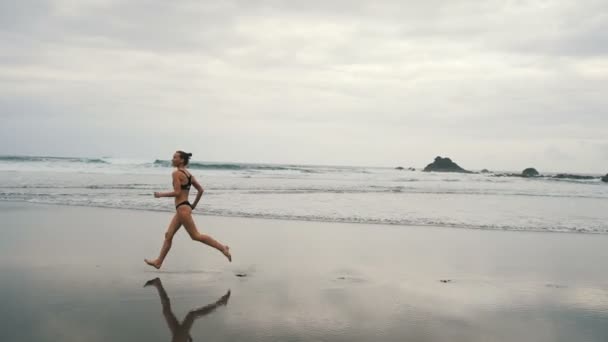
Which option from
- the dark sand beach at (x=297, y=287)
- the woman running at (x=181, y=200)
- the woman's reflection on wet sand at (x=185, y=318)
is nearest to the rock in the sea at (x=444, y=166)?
the dark sand beach at (x=297, y=287)

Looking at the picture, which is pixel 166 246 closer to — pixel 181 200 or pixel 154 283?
pixel 181 200

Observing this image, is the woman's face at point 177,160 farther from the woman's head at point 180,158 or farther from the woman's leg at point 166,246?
the woman's leg at point 166,246

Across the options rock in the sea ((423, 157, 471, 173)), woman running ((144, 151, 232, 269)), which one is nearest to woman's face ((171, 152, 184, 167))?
woman running ((144, 151, 232, 269))

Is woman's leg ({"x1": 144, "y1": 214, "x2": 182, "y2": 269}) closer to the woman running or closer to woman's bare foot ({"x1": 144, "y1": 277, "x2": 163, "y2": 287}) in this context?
the woman running

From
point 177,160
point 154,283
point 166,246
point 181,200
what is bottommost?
point 154,283

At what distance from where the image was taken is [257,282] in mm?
6914

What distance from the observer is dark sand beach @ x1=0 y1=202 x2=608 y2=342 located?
195 inches

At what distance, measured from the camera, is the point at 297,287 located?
669 cm

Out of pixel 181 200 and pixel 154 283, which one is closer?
pixel 154 283

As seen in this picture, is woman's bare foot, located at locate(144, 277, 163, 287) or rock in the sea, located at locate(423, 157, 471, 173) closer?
woman's bare foot, located at locate(144, 277, 163, 287)

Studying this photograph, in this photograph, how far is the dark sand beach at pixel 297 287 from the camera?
4965mm

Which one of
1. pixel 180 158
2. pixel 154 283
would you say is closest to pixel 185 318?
pixel 154 283

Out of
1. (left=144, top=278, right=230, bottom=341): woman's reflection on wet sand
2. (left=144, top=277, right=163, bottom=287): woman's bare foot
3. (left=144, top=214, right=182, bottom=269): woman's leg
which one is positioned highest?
(left=144, top=214, right=182, bottom=269): woman's leg


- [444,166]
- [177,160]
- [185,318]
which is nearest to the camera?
[185,318]
